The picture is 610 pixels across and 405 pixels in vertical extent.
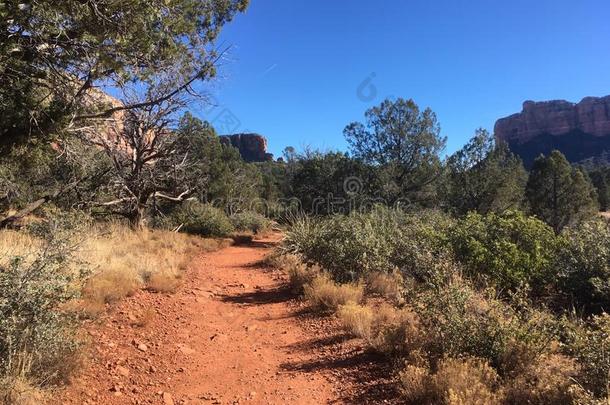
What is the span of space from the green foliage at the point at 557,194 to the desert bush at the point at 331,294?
23.1 metres

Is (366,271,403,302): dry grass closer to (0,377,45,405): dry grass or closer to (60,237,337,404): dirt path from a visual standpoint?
(60,237,337,404): dirt path

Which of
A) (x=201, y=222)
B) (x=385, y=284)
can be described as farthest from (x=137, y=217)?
(x=385, y=284)

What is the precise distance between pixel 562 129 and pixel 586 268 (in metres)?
134

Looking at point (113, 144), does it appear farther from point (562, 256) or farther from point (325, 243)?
point (562, 256)

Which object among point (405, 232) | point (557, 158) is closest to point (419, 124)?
point (557, 158)

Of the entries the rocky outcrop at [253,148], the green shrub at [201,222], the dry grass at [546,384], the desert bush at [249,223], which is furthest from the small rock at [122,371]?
the rocky outcrop at [253,148]

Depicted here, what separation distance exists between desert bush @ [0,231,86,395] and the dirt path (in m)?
0.30

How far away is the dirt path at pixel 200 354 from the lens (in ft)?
13.1

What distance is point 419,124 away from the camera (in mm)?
22031

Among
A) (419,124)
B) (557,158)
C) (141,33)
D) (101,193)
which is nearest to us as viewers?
(141,33)

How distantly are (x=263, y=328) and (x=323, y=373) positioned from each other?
188 centimetres

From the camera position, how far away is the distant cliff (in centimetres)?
9881

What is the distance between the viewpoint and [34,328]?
3.52 m

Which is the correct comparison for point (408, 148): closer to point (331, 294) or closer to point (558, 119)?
point (331, 294)
